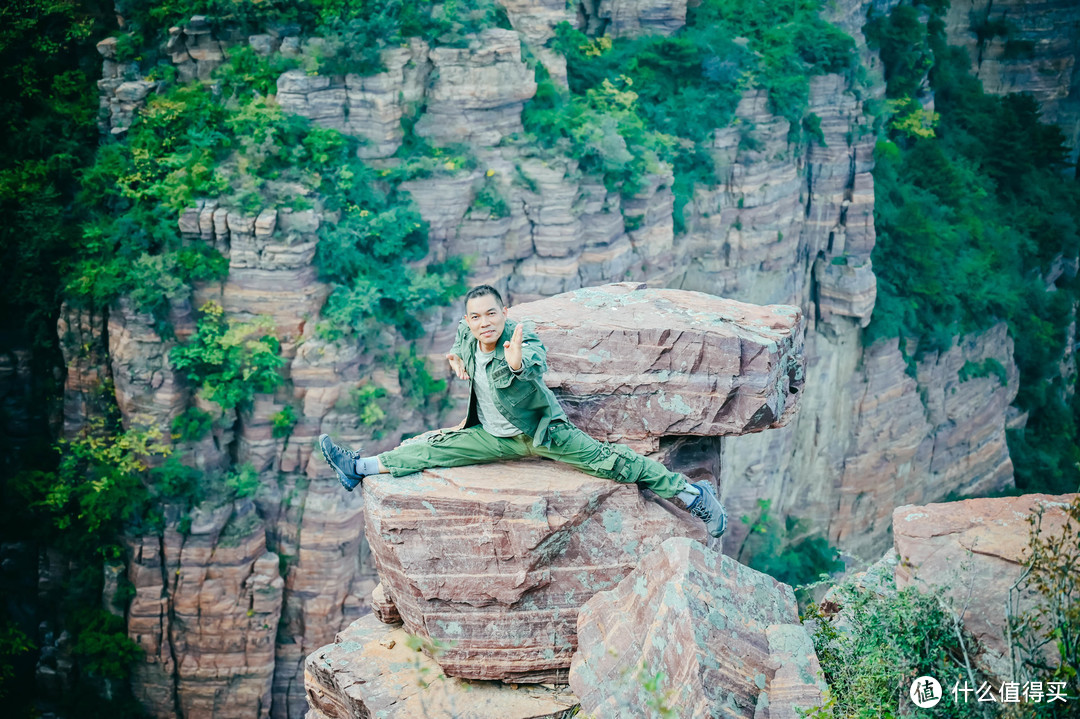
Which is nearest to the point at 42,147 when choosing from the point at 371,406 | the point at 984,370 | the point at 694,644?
the point at 371,406

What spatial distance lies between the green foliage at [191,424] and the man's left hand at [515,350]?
9.94 meters

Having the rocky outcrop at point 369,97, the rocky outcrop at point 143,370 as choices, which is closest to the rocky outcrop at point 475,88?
the rocky outcrop at point 369,97

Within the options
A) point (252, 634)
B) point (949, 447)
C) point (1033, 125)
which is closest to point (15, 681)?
point (252, 634)

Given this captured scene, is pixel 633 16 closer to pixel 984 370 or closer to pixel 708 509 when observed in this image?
pixel 984 370

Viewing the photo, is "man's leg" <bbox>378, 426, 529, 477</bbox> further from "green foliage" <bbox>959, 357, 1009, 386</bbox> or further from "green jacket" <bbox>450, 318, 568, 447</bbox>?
"green foliage" <bbox>959, 357, 1009, 386</bbox>

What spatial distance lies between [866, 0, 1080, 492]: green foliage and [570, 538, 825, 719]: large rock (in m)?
17.4

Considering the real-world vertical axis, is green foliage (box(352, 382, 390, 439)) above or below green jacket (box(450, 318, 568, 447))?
below

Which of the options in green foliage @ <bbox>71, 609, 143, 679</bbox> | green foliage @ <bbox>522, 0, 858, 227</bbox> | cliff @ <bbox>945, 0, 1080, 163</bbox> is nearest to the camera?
green foliage @ <bbox>71, 609, 143, 679</bbox>

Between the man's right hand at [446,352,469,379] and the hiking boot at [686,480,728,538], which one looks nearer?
the man's right hand at [446,352,469,379]

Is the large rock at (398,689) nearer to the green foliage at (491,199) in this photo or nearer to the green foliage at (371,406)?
the green foliage at (371,406)

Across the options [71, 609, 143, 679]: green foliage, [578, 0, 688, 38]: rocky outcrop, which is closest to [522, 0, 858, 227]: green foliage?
[578, 0, 688, 38]: rocky outcrop

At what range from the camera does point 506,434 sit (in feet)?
20.2

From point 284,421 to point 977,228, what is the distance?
18705mm

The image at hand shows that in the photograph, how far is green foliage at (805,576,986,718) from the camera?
4.66 meters
